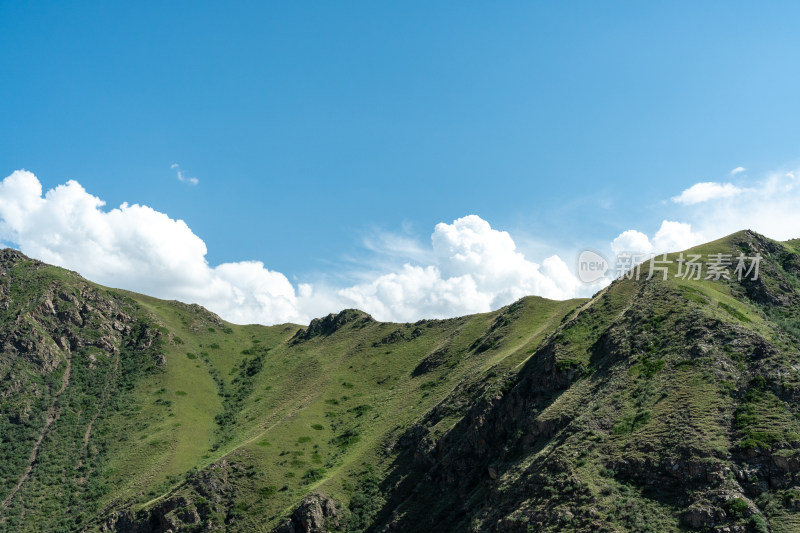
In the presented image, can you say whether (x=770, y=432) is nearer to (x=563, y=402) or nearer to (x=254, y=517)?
(x=563, y=402)

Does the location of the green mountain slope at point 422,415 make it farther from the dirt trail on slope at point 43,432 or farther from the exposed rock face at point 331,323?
the exposed rock face at point 331,323

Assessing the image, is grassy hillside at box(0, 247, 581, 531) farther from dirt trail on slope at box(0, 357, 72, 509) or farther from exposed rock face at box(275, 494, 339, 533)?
exposed rock face at box(275, 494, 339, 533)

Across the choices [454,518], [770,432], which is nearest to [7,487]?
[454,518]

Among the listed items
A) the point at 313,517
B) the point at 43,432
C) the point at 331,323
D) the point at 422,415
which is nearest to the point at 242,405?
the point at 43,432

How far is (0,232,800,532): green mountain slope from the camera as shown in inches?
2085

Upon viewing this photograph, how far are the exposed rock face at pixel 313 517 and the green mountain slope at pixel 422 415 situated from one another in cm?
23

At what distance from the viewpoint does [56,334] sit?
15450 cm

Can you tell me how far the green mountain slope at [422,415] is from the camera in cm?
5297

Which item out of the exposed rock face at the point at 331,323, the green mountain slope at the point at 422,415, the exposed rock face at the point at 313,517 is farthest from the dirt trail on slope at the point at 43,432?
the exposed rock face at the point at 331,323

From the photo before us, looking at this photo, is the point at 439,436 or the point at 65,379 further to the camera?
the point at 65,379

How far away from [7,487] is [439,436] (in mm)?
93929

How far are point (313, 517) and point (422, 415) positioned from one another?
1098 inches

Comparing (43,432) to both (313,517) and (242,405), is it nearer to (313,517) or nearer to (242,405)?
(242,405)

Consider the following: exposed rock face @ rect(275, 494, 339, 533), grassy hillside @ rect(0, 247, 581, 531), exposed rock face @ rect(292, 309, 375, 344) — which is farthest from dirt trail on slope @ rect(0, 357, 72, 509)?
exposed rock face @ rect(292, 309, 375, 344)
